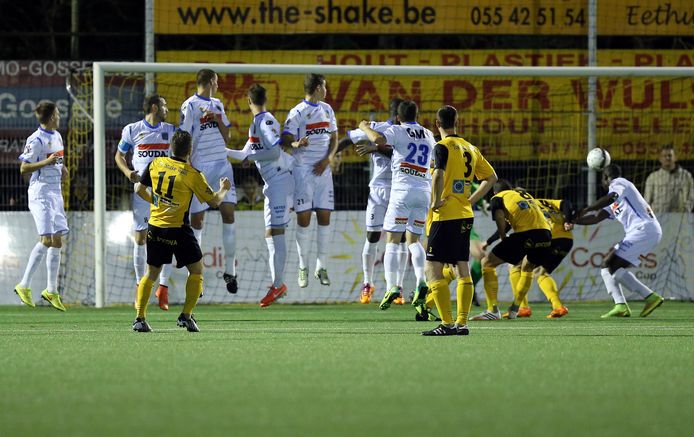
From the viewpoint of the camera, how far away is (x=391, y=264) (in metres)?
13.6

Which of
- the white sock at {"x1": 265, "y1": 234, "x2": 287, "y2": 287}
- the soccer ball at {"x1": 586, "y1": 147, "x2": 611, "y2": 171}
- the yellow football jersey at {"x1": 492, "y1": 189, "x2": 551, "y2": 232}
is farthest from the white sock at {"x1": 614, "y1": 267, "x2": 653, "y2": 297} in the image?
the white sock at {"x1": 265, "y1": 234, "x2": 287, "y2": 287}

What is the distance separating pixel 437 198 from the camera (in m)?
9.90

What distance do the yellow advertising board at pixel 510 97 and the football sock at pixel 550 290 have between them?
4.84 meters

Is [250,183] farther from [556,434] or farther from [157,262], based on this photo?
[556,434]

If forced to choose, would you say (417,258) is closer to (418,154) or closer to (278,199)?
(418,154)

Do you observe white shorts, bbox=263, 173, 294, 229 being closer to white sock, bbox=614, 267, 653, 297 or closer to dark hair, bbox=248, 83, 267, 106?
dark hair, bbox=248, 83, 267, 106

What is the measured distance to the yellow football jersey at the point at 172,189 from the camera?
33.7 ft

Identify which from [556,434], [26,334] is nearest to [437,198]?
[26,334]

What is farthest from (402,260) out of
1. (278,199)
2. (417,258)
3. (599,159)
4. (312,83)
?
(599,159)

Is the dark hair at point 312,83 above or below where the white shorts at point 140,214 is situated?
above

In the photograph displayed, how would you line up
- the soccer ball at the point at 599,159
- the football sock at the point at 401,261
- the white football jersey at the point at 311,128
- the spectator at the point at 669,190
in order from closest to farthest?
the football sock at the point at 401,261 → the white football jersey at the point at 311,128 → the soccer ball at the point at 599,159 → the spectator at the point at 669,190

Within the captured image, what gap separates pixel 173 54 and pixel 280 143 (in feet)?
18.6


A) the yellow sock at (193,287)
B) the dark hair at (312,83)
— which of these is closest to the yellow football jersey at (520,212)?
the dark hair at (312,83)

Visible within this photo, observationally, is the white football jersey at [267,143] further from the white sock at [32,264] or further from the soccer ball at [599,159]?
the soccer ball at [599,159]
